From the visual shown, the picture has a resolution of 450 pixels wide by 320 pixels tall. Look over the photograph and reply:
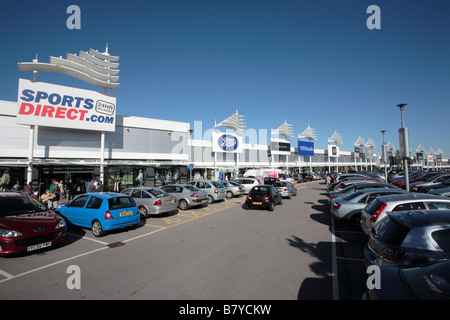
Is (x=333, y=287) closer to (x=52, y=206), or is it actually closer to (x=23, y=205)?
(x=23, y=205)

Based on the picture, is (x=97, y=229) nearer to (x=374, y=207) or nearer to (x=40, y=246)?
(x=40, y=246)

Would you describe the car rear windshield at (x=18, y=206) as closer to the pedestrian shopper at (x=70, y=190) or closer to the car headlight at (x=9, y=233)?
the car headlight at (x=9, y=233)

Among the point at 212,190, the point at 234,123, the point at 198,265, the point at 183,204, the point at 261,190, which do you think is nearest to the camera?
the point at 198,265

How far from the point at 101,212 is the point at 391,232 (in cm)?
829

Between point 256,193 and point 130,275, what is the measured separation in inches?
345

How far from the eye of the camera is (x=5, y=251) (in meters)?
5.43

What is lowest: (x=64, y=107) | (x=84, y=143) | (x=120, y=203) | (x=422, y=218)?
(x=120, y=203)

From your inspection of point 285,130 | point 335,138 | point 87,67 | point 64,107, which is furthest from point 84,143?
point 335,138

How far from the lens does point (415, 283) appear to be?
7.76 ft

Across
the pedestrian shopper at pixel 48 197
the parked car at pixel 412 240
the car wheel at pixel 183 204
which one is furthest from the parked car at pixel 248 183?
the parked car at pixel 412 240

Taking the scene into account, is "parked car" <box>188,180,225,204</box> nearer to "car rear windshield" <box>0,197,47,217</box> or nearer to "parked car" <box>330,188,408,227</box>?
"parked car" <box>330,188,408,227</box>

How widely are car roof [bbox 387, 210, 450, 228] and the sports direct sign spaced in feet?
67.0

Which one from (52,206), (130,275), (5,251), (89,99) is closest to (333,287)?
(130,275)

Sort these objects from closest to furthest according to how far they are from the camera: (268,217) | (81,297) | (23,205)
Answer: (81,297) < (23,205) < (268,217)
